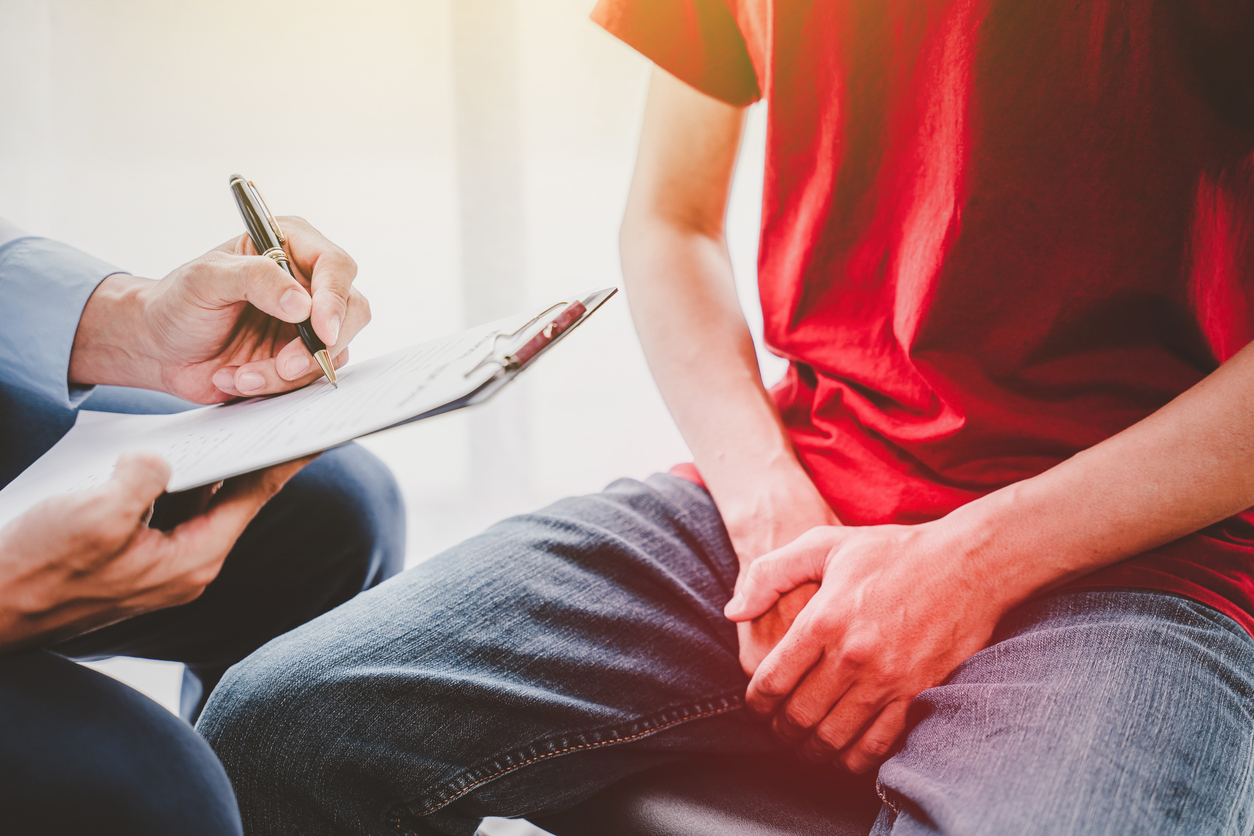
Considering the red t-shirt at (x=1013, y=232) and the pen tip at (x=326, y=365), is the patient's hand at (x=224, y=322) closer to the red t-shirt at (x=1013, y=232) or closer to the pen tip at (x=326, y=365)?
the pen tip at (x=326, y=365)

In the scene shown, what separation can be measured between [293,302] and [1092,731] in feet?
1.91

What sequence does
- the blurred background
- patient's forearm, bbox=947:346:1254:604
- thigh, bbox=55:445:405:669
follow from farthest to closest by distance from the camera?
1. the blurred background
2. thigh, bbox=55:445:405:669
3. patient's forearm, bbox=947:346:1254:604

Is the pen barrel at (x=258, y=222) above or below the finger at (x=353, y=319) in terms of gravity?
above

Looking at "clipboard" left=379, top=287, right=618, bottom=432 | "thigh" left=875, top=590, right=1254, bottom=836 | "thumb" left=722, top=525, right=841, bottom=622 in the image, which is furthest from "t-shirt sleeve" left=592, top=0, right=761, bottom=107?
"thigh" left=875, top=590, right=1254, bottom=836

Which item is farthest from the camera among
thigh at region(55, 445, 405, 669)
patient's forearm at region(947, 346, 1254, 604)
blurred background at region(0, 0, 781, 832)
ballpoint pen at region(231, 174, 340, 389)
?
blurred background at region(0, 0, 781, 832)

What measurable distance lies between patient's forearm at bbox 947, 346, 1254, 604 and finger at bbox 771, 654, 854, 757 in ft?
0.41

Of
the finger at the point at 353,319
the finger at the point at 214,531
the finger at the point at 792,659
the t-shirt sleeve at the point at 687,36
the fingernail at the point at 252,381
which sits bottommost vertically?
the finger at the point at 792,659

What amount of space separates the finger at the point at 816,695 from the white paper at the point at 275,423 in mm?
306

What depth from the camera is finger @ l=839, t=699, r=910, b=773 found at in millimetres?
458

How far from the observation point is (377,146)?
133cm

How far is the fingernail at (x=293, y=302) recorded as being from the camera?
1.64ft

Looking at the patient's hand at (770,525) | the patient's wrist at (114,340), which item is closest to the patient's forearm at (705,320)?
the patient's hand at (770,525)

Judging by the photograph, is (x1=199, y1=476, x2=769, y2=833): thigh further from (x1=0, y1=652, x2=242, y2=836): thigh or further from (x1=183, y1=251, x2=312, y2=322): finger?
(x1=183, y1=251, x2=312, y2=322): finger

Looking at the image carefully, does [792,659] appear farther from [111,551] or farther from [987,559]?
[111,551]
